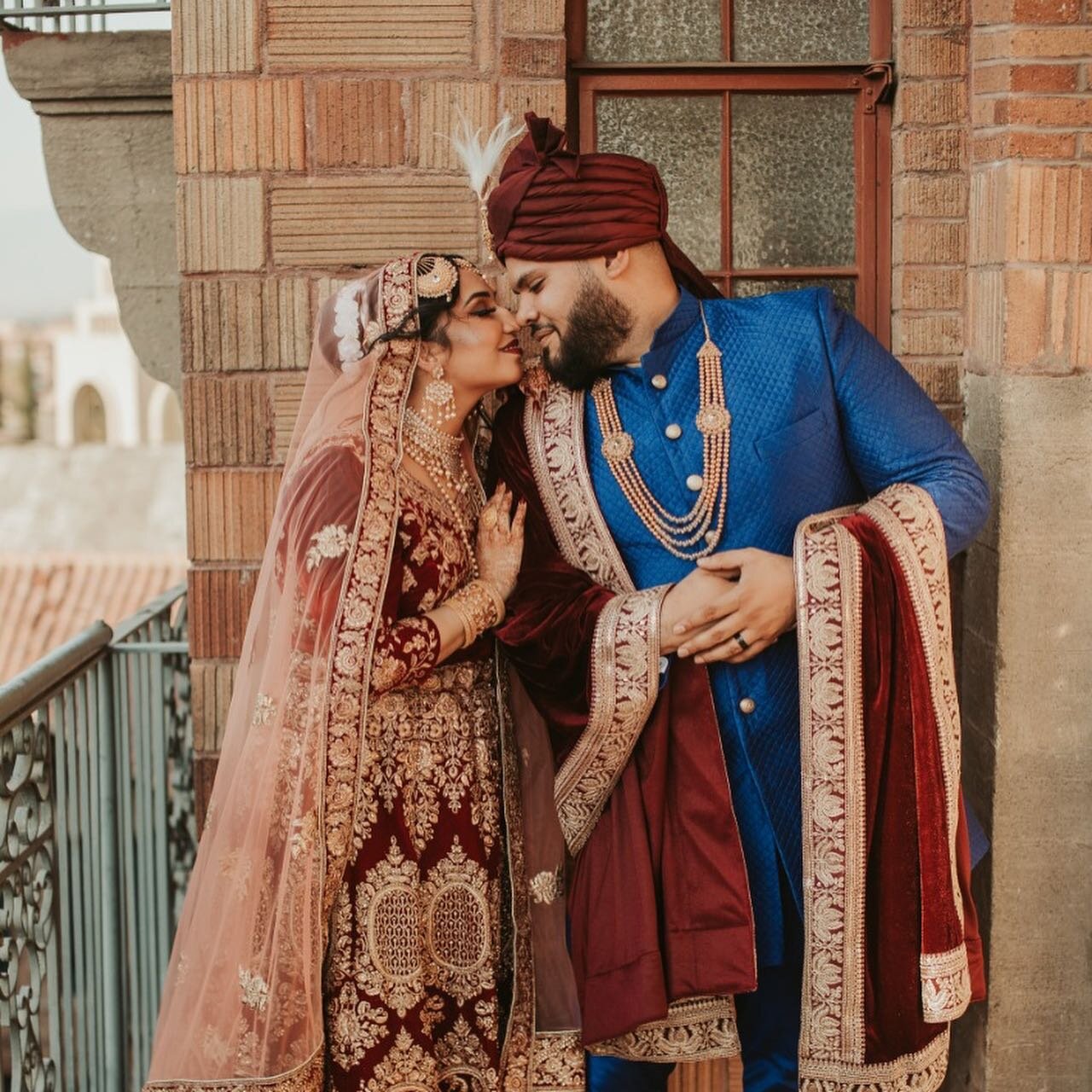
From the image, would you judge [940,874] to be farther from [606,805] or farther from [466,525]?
[466,525]

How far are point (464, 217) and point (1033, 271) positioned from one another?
1.13 metres

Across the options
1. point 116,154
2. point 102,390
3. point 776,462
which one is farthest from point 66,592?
point 102,390

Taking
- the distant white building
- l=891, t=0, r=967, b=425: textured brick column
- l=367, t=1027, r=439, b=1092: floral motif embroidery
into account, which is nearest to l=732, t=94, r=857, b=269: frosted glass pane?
l=891, t=0, r=967, b=425: textured brick column

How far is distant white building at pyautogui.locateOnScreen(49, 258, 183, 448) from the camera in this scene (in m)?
33.8

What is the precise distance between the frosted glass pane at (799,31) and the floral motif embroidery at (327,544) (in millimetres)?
1472

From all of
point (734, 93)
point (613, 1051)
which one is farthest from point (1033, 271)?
point (613, 1051)

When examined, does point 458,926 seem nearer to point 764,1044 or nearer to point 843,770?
point 764,1044

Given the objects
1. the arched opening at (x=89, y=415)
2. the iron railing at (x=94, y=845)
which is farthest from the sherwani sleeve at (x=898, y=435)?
the arched opening at (x=89, y=415)

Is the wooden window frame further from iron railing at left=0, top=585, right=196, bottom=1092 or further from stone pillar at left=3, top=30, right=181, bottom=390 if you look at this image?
iron railing at left=0, top=585, right=196, bottom=1092

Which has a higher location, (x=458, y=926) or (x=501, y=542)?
(x=501, y=542)

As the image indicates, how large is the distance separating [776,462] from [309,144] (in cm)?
126

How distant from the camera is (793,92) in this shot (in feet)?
10.6

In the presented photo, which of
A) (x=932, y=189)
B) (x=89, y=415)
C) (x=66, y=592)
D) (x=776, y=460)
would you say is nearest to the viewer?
(x=776, y=460)

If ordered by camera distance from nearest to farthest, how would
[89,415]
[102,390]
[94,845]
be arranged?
[94,845] → [102,390] → [89,415]
